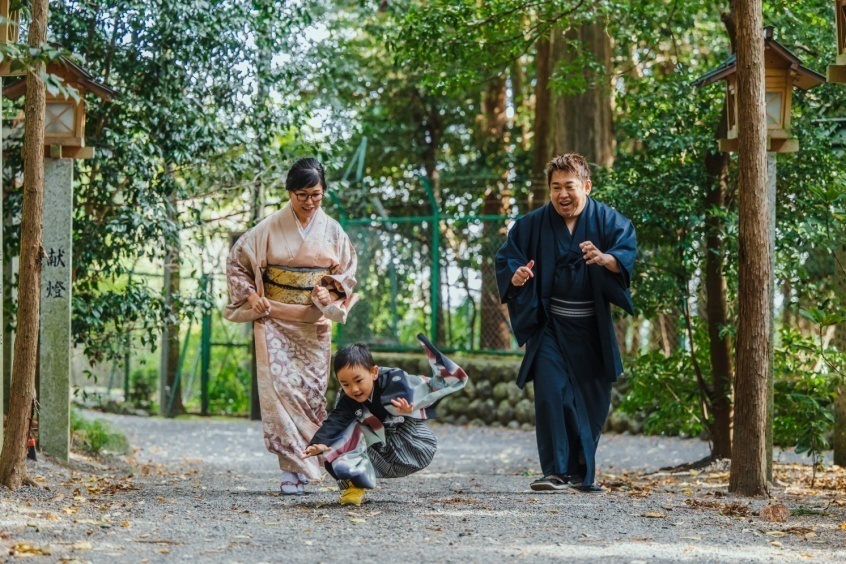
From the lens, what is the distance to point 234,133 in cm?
910

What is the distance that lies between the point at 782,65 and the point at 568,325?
2.20 meters

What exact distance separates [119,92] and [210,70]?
963 mm

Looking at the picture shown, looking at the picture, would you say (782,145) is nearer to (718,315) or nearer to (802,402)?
(718,315)

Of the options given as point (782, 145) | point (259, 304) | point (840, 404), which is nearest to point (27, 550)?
point (259, 304)

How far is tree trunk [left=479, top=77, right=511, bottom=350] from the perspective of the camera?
13008 millimetres

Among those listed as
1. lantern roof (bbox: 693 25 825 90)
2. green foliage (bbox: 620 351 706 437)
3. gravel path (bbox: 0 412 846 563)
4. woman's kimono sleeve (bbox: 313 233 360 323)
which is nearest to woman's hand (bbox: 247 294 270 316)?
woman's kimono sleeve (bbox: 313 233 360 323)

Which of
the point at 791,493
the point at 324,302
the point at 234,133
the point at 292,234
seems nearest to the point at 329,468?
the point at 324,302

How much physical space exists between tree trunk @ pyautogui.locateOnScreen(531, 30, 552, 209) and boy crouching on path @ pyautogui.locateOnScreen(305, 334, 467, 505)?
8.00 meters

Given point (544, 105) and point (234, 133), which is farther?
point (544, 105)

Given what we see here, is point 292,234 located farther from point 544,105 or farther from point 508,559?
point 544,105

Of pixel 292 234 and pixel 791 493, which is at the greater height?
pixel 292 234

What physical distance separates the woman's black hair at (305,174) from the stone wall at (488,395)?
703 centimetres

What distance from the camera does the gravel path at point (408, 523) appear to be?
13.7 feet

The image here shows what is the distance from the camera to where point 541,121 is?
1381 cm
